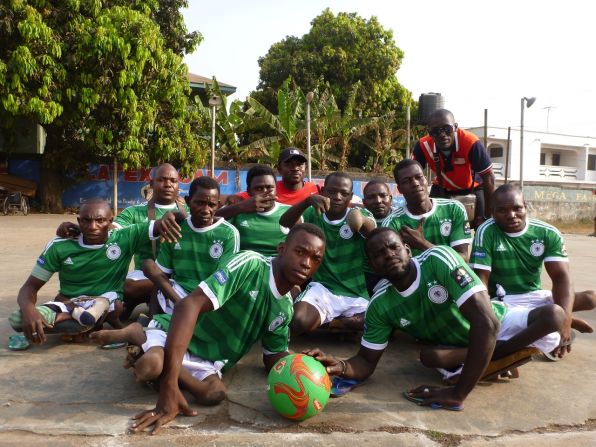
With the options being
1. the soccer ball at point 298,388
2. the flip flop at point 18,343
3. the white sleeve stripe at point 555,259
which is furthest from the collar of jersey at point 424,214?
the flip flop at point 18,343

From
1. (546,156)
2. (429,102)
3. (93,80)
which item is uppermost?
(546,156)

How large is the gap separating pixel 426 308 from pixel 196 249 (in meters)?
1.78

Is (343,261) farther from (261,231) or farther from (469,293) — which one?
(469,293)

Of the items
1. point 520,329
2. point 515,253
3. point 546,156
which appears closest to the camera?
point 520,329

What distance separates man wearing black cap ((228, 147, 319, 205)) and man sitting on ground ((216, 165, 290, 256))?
421mm

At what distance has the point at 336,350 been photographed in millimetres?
4203

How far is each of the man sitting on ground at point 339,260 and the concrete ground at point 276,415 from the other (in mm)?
347

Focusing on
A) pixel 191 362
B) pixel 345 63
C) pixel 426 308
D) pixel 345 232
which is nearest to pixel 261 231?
pixel 345 232

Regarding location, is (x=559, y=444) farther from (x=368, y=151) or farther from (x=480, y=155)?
(x=368, y=151)

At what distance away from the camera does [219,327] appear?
3.15m

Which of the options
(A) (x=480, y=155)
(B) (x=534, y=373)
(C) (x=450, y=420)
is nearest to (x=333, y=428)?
(C) (x=450, y=420)

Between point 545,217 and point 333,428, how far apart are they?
75.1ft

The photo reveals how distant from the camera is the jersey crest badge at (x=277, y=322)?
10.3ft

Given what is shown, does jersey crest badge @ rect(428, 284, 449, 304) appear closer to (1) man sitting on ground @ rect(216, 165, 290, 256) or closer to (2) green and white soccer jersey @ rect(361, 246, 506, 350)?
(2) green and white soccer jersey @ rect(361, 246, 506, 350)
